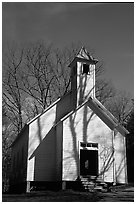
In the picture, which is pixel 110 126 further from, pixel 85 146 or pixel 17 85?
pixel 17 85

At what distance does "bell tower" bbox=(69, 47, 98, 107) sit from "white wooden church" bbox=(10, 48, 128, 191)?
0.06m

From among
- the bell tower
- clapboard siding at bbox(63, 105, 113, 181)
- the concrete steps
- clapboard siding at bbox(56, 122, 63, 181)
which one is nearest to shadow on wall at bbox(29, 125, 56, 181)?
clapboard siding at bbox(56, 122, 63, 181)

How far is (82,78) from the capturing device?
660 inches

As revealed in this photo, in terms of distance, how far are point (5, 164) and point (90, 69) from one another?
18957 millimetres

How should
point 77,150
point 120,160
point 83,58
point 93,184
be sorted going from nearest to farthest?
point 93,184, point 77,150, point 120,160, point 83,58

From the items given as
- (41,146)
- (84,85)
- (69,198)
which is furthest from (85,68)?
(69,198)

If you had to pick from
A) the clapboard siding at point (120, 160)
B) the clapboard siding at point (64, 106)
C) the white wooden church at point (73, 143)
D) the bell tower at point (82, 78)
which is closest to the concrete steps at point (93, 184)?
the white wooden church at point (73, 143)

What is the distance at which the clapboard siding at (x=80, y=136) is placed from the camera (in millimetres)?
14127

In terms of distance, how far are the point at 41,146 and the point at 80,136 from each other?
96.8 inches

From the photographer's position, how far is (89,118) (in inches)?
602

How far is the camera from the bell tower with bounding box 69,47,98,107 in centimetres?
1642

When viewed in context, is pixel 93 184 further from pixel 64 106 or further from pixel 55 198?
pixel 64 106

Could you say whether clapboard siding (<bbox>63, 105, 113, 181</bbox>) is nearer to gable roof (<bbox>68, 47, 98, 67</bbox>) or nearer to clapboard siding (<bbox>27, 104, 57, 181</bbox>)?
clapboard siding (<bbox>27, 104, 57, 181</bbox>)

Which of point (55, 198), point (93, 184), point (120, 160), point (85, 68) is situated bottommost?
point (93, 184)
